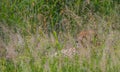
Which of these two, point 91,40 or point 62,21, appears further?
point 62,21

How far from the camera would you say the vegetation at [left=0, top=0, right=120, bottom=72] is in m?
4.03

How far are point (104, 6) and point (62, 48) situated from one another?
1.58 metres

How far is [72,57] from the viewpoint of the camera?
4211 millimetres

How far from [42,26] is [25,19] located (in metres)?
0.23

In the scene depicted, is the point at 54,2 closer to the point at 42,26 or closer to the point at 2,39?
the point at 42,26

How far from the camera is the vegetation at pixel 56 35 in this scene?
403cm

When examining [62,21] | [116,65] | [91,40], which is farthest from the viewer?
[62,21]

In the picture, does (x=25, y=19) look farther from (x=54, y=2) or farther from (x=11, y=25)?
(x=54, y=2)

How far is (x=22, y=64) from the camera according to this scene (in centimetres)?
402

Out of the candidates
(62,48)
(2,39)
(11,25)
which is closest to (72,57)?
(62,48)

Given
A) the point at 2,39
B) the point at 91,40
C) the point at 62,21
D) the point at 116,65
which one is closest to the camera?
the point at 116,65

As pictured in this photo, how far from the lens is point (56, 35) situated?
4.79m

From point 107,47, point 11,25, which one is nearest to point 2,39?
point 11,25

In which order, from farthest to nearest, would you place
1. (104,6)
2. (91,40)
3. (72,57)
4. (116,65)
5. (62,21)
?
(104,6)
(62,21)
(91,40)
(72,57)
(116,65)
